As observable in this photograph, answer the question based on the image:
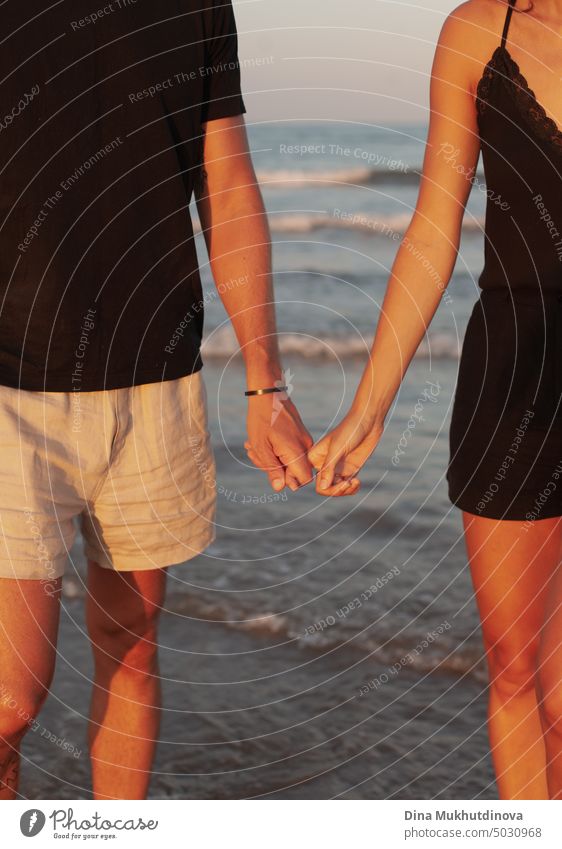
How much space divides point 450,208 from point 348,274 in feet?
31.7

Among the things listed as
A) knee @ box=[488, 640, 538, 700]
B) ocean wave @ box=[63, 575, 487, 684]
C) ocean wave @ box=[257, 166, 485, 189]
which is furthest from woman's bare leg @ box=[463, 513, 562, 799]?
ocean wave @ box=[257, 166, 485, 189]

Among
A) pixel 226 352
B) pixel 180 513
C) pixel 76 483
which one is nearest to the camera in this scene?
pixel 76 483

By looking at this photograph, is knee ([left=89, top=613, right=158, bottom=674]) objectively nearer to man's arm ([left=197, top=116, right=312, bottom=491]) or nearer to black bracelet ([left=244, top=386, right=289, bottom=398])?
man's arm ([left=197, top=116, right=312, bottom=491])

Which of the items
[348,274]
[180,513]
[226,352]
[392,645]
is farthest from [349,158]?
[180,513]

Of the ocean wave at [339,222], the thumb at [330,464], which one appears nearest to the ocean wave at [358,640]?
the thumb at [330,464]

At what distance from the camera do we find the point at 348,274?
12508 millimetres

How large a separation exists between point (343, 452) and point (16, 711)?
3.48ft

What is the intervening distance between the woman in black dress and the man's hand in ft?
0.36

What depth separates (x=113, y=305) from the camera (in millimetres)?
2887

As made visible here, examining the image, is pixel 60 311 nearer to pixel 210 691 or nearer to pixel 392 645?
pixel 210 691

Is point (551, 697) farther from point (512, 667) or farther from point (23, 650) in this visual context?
point (23, 650)

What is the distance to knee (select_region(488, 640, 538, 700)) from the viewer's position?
309 cm

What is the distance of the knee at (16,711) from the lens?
2.77 meters

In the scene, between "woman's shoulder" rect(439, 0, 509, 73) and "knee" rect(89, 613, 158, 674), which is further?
"knee" rect(89, 613, 158, 674)
